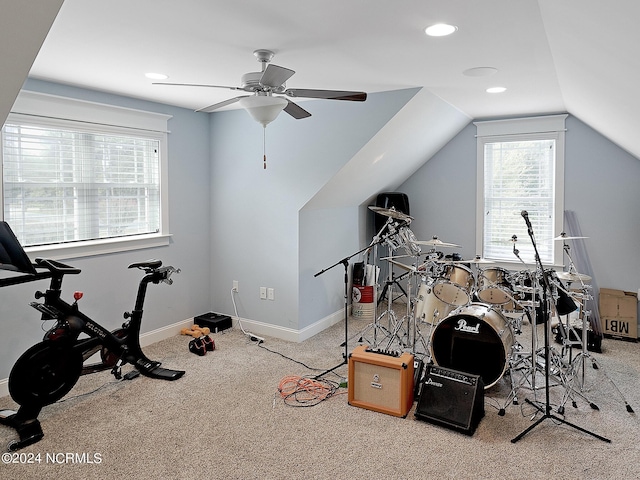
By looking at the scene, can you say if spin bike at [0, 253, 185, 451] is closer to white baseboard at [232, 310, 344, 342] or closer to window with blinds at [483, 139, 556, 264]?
white baseboard at [232, 310, 344, 342]

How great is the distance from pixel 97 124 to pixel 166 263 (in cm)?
140

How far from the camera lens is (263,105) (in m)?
2.68

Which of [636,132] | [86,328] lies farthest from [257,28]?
[636,132]

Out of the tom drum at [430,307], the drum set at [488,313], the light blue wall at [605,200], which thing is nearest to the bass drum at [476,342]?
the drum set at [488,313]

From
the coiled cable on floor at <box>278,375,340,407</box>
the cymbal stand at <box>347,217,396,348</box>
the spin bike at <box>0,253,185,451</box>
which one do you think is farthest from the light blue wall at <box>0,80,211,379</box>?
the cymbal stand at <box>347,217,396,348</box>

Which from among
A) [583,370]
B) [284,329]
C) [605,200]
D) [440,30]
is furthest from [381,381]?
[605,200]

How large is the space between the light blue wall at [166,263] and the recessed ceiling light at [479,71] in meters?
2.70

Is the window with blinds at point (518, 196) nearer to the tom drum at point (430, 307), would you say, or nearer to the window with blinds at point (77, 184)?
the tom drum at point (430, 307)

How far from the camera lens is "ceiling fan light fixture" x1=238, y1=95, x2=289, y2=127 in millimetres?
2643

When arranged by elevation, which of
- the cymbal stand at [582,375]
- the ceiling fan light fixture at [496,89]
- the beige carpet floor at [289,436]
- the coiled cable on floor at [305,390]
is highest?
the ceiling fan light fixture at [496,89]

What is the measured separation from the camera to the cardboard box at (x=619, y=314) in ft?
14.9

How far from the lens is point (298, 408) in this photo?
315 centimetres

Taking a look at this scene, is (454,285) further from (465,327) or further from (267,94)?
(267,94)

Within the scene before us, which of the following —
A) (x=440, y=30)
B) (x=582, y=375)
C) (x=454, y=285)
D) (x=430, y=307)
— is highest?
(x=440, y=30)
